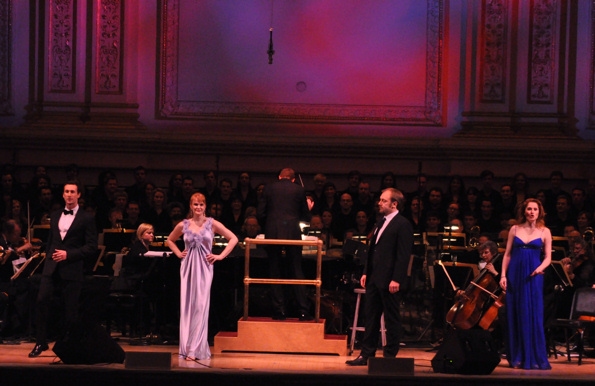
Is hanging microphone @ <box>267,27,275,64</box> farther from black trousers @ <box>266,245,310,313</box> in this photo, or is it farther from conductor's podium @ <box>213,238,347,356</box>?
conductor's podium @ <box>213,238,347,356</box>

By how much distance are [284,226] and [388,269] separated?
1.39m

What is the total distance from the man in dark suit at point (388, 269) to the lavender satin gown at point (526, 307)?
978 mm

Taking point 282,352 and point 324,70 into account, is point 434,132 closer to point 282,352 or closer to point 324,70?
point 324,70

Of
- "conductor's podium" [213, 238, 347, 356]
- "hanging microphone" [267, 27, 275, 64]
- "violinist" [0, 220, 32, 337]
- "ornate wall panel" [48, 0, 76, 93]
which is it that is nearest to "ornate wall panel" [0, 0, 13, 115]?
"ornate wall panel" [48, 0, 76, 93]

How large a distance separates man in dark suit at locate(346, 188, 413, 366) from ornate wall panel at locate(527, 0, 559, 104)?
7109 mm

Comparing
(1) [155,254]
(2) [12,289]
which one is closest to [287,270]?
(1) [155,254]

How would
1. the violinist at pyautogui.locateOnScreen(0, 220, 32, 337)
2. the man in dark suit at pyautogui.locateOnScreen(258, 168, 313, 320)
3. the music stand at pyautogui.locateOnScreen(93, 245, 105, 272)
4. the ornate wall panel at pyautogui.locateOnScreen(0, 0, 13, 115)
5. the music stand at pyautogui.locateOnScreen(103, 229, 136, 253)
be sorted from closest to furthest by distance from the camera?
the man in dark suit at pyautogui.locateOnScreen(258, 168, 313, 320) < the violinist at pyautogui.locateOnScreen(0, 220, 32, 337) < the music stand at pyautogui.locateOnScreen(93, 245, 105, 272) < the music stand at pyautogui.locateOnScreen(103, 229, 136, 253) < the ornate wall panel at pyautogui.locateOnScreen(0, 0, 13, 115)

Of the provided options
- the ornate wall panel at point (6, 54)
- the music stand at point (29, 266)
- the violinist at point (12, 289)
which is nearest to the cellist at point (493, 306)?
the music stand at point (29, 266)

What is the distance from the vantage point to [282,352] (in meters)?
10.2

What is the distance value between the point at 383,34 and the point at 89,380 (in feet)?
29.5

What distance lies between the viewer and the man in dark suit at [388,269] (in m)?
9.27

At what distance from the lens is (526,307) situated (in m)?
9.66

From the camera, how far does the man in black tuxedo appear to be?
9672 millimetres

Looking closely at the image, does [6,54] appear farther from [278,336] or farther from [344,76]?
[278,336]
